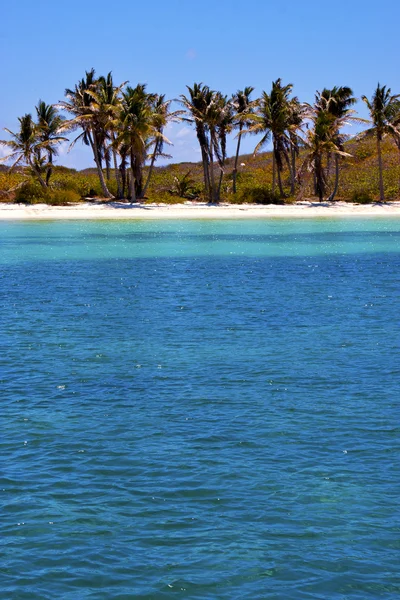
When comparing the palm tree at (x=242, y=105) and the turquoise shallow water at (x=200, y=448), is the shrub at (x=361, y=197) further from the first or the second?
the turquoise shallow water at (x=200, y=448)

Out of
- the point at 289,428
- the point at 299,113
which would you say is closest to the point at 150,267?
the point at 289,428

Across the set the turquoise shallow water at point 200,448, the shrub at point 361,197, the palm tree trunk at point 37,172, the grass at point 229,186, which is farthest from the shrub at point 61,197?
the turquoise shallow water at point 200,448

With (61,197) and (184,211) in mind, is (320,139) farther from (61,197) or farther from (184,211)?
(61,197)

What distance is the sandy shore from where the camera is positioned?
62.8 m

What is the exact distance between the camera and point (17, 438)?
31.4ft

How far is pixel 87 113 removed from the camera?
211 feet

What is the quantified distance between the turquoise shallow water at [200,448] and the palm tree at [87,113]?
44660 mm

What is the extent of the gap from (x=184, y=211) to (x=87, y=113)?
A: 429 inches

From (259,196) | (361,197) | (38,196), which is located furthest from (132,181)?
(361,197)

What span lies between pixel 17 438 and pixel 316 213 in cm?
5686

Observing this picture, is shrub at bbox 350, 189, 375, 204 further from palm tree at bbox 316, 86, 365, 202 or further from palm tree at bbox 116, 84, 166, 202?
palm tree at bbox 116, 84, 166, 202

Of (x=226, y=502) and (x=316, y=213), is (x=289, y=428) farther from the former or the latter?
(x=316, y=213)

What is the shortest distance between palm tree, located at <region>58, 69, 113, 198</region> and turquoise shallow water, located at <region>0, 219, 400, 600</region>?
44660mm

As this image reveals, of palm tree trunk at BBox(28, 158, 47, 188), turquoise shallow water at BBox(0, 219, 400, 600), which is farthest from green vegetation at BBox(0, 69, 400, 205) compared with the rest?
turquoise shallow water at BBox(0, 219, 400, 600)
